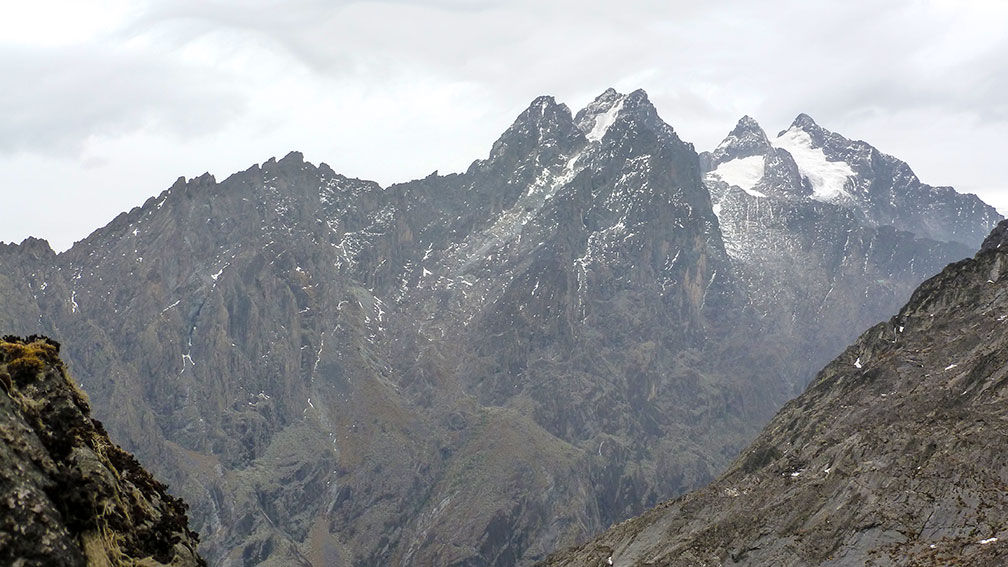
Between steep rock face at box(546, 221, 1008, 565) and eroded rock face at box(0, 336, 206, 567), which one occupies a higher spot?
eroded rock face at box(0, 336, 206, 567)

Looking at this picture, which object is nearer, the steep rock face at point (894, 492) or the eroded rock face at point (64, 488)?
the eroded rock face at point (64, 488)

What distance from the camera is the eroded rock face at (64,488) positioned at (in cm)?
4109

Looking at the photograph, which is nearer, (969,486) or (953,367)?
(969,486)

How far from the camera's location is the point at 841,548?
140125mm

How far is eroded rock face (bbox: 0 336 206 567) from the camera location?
4109 cm

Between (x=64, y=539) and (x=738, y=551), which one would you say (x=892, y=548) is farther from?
(x=64, y=539)

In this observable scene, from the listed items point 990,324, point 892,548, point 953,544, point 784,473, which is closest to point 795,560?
point 892,548

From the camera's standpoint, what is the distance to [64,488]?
4453 centimetres

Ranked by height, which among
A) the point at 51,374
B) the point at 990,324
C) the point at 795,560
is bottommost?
the point at 795,560

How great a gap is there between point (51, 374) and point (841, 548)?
111 m

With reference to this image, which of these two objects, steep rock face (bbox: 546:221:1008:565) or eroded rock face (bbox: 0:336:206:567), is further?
steep rock face (bbox: 546:221:1008:565)

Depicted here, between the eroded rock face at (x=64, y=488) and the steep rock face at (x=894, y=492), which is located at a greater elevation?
the eroded rock face at (x=64, y=488)

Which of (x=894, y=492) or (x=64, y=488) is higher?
(x=64, y=488)

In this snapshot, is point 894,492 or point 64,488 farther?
point 894,492
